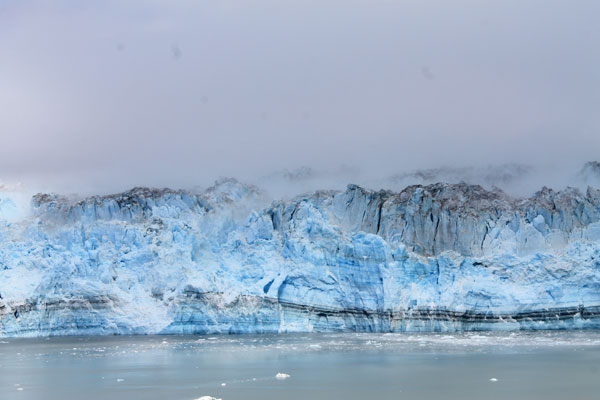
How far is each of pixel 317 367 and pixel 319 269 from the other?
1106 centimetres

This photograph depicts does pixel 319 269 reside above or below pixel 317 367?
above

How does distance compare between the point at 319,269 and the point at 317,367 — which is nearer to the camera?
the point at 317,367

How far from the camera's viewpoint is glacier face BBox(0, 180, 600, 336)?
91.3 feet

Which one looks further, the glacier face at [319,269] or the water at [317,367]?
the glacier face at [319,269]

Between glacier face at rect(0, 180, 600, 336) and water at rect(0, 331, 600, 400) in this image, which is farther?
glacier face at rect(0, 180, 600, 336)

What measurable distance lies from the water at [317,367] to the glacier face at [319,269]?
5.23 feet

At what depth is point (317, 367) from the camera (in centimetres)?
1798

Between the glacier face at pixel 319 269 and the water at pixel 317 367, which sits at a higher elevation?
the glacier face at pixel 319 269

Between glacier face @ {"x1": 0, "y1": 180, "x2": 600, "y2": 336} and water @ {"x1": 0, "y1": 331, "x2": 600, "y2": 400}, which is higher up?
glacier face @ {"x1": 0, "y1": 180, "x2": 600, "y2": 336}

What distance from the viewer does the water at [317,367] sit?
1438cm

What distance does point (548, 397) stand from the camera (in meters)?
13.3

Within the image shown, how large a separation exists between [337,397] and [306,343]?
10.8m

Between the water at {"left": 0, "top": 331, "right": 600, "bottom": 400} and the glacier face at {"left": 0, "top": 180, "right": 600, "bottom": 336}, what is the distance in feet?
5.23

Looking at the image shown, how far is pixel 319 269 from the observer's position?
2897 cm
